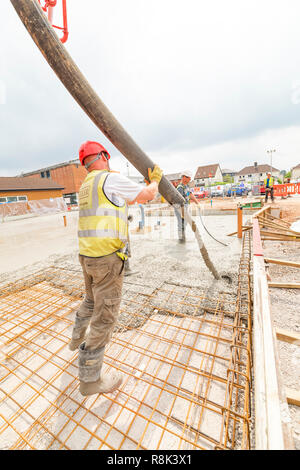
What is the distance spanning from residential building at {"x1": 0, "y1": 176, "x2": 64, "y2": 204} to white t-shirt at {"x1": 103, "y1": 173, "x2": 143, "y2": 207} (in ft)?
88.4

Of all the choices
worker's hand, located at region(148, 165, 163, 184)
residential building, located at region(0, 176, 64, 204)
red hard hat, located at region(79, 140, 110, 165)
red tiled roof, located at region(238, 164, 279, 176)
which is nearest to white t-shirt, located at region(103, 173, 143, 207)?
red hard hat, located at region(79, 140, 110, 165)

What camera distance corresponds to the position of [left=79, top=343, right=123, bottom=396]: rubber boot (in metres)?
1.46

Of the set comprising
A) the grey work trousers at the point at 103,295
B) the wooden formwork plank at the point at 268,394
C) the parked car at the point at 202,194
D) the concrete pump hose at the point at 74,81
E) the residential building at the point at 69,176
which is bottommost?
the wooden formwork plank at the point at 268,394

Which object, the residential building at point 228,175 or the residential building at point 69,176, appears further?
the residential building at point 228,175

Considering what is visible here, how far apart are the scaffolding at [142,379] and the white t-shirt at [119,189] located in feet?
4.78

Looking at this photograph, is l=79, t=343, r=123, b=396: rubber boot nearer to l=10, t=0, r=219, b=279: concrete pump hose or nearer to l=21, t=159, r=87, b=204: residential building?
l=10, t=0, r=219, b=279: concrete pump hose

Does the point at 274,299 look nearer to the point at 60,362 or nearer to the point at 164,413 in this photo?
the point at 164,413

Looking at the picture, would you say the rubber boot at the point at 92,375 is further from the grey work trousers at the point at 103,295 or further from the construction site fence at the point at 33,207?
the construction site fence at the point at 33,207

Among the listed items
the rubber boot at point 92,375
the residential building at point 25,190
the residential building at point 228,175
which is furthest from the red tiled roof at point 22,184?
the residential building at point 228,175

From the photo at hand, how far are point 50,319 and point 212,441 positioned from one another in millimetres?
2298

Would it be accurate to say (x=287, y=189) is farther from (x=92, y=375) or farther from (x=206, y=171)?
(x=206, y=171)

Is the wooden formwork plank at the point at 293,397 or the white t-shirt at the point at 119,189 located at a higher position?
the white t-shirt at the point at 119,189

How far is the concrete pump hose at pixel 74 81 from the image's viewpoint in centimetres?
135

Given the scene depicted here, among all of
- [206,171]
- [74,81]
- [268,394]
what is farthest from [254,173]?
[268,394]
